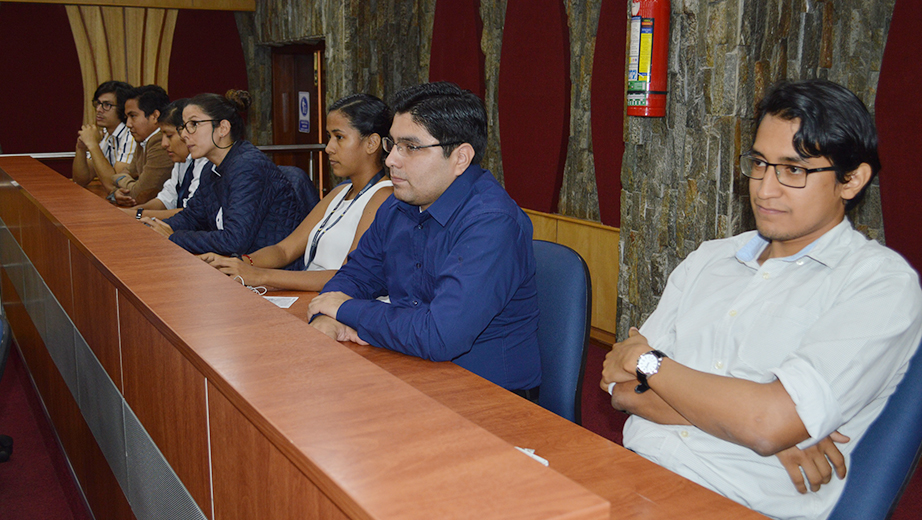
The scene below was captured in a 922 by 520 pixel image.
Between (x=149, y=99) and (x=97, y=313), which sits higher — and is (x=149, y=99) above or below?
above

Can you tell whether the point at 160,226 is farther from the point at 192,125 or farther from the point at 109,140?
the point at 109,140

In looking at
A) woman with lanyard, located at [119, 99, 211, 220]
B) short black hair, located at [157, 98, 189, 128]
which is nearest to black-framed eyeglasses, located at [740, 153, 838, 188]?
woman with lanyard, located at [119, 99, 211, 220]

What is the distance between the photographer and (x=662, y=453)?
1.42 meters

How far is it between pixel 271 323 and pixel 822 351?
0.97 metres

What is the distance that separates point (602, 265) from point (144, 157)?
2.98 meters

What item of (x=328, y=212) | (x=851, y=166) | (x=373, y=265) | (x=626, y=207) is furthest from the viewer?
(x=626, y=207)

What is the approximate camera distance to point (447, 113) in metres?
1.89

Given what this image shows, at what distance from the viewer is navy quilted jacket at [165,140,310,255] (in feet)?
10.3

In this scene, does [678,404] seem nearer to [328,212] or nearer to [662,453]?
[662,453]

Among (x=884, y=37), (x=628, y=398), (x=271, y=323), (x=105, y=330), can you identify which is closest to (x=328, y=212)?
(x=105, y=330)

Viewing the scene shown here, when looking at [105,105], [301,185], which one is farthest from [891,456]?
[105,105]

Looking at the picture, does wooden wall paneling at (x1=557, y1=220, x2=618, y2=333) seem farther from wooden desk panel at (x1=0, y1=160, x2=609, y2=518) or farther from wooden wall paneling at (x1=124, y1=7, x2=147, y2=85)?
wooden wall paneling at (x1=124, y1=7, x2=147, y2=85)

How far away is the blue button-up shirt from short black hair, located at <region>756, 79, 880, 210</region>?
0.67 meters

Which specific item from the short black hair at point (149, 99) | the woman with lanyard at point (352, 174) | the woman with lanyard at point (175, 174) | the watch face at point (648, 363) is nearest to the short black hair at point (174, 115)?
the woman with lanyard at point (175, 174)
